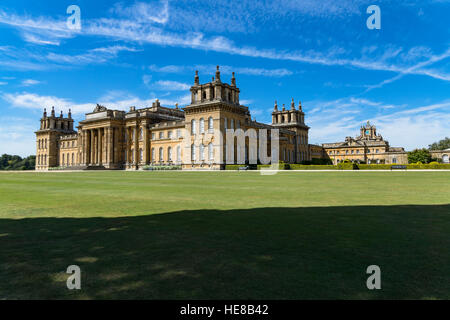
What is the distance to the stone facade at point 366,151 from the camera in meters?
103

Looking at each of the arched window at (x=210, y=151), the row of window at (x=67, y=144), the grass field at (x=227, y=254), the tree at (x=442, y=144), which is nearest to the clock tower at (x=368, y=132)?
the tree at (x=442, y=144)

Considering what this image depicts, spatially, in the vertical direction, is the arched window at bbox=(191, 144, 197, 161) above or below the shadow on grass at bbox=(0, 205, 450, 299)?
above

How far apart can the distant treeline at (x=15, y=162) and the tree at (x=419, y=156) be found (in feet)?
444

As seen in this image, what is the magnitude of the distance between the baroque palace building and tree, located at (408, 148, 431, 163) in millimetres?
31500

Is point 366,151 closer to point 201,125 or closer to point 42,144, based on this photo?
point 201,125

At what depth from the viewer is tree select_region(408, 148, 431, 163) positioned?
88875 millimetres

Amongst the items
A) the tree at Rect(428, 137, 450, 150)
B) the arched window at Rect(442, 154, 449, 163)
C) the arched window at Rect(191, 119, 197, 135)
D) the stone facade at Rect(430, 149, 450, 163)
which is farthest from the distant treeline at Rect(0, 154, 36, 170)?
→ the tree at Rect(428, 137, 450, 150)

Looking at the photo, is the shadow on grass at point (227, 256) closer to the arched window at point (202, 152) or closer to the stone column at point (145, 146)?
the arched window at point (202, 152)

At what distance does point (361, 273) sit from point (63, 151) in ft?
347

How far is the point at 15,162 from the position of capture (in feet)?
411

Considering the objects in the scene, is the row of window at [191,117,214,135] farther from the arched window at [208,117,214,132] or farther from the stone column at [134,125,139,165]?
the stone column at [134,125,139,165]

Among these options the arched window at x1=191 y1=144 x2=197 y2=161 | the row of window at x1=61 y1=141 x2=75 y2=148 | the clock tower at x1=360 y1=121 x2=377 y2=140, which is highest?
the clock tower at x1=360 y1=121 x2=377 y2=140
